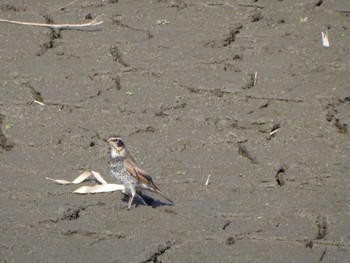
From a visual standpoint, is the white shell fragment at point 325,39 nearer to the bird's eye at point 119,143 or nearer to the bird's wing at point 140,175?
the bird's eye at point 119,143

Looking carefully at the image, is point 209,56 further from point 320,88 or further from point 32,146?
point 32,146

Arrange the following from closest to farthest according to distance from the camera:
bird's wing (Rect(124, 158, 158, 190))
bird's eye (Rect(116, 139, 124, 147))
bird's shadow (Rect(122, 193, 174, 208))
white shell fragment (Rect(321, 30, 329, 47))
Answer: bird's wing (Rect(124, 158, 158, 190))
bird's shadow (Rect(122, 193, 174, 208))
bird's eye (Rect(116, 139, 124, 147))
white shell fragment (Rect(321, 30, 329, 47))

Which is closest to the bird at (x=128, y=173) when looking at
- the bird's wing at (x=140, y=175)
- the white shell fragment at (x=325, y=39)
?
the bird's wing at (x=140, y=175)

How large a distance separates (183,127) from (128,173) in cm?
114

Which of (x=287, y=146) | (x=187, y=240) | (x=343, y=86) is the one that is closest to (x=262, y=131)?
(x=287, y=146)

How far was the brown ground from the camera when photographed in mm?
8094

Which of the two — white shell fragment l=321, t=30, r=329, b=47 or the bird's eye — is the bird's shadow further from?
white shell fragment l=321, t=30, r=329, b=47

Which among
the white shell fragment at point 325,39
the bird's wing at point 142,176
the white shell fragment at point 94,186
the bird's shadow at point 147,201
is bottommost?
the bird's shadow at point 147,201

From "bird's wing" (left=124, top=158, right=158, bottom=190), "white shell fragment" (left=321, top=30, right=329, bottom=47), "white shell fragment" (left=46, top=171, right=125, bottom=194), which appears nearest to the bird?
"bird's wing" (left=124, top=158, right=158, bottom=190)

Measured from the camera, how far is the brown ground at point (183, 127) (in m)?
8.09

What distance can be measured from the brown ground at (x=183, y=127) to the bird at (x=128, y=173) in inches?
4.8

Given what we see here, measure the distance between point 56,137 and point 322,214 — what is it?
83.8 inches

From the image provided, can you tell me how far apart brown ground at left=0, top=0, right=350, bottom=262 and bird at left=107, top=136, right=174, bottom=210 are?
122 mm

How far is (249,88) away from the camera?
1001 centimetres
